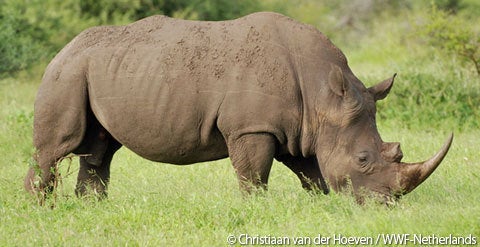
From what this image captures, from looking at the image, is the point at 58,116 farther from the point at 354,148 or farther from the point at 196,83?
the point at 354,148

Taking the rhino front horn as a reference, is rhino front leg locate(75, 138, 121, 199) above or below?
below

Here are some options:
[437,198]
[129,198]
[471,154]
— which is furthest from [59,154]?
[471,154]

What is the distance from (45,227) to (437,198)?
10.3 ft

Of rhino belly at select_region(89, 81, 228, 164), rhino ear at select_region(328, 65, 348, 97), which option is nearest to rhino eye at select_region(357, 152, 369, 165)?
rhino ear at select_region(328, 65, 348, 97)

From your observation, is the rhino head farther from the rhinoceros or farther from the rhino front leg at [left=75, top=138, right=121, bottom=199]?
the rhino front leg at [left=75, top=138, right=121, bottom=199]

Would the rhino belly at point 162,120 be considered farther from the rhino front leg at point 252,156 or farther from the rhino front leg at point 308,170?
the rhino front leg at point 308,170

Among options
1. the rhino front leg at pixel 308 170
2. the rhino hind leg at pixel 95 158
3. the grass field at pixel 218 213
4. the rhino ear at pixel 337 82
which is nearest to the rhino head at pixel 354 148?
the rhino ear at pixel 337 82

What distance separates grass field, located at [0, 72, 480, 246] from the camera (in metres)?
6.71

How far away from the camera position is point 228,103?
7754 mm

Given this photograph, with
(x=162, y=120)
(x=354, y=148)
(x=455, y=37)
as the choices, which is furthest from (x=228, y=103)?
(x=455, y=37)

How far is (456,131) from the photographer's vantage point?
40.9ft

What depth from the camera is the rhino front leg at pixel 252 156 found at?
7750mm

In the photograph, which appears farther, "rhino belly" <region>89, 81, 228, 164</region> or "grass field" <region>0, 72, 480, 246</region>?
"rhino belly" <region>89, 81, 228, 164</region>

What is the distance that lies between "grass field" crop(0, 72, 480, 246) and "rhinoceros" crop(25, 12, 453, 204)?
0.94 ft
